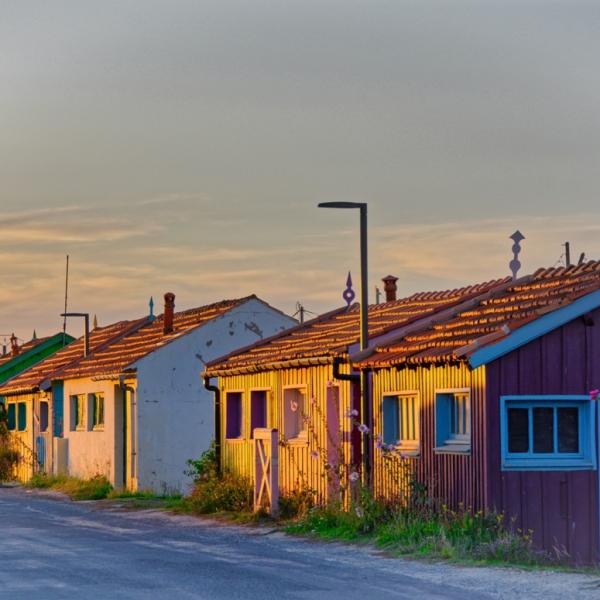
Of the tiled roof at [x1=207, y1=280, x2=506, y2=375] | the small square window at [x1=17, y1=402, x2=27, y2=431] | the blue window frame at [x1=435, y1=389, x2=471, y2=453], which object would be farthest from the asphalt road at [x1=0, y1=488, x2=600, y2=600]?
the small square window at [x1=17, y1=402, x2=27, y2=431]

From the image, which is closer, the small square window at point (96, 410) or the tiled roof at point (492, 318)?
the tiled roof at point (492, 318)

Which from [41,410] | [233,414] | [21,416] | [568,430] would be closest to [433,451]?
[568,430]

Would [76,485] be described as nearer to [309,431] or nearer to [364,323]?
[309,431]

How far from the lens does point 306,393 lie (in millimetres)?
24875

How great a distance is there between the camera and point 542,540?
18.2m

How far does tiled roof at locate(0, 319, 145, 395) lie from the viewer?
43281 mm

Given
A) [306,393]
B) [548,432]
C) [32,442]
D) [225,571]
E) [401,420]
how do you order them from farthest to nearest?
[32,442] < [306,393] < [401,420] < [548,432] < [225,571]

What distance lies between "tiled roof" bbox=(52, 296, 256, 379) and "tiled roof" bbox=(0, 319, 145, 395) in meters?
1.27

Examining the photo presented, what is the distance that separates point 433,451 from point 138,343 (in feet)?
65.4

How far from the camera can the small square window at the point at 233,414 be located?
92.9ft

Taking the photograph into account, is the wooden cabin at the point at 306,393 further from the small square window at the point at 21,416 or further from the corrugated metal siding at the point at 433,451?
the small square window at the point at 21,416

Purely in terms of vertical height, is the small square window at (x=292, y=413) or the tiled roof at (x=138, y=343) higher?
the tiled roof at (x=138, y=343)

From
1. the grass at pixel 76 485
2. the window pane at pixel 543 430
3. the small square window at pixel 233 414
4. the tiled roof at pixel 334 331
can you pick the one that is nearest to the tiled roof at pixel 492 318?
the window pane at pixel 543 430

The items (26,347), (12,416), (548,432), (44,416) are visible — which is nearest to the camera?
(548,432)
